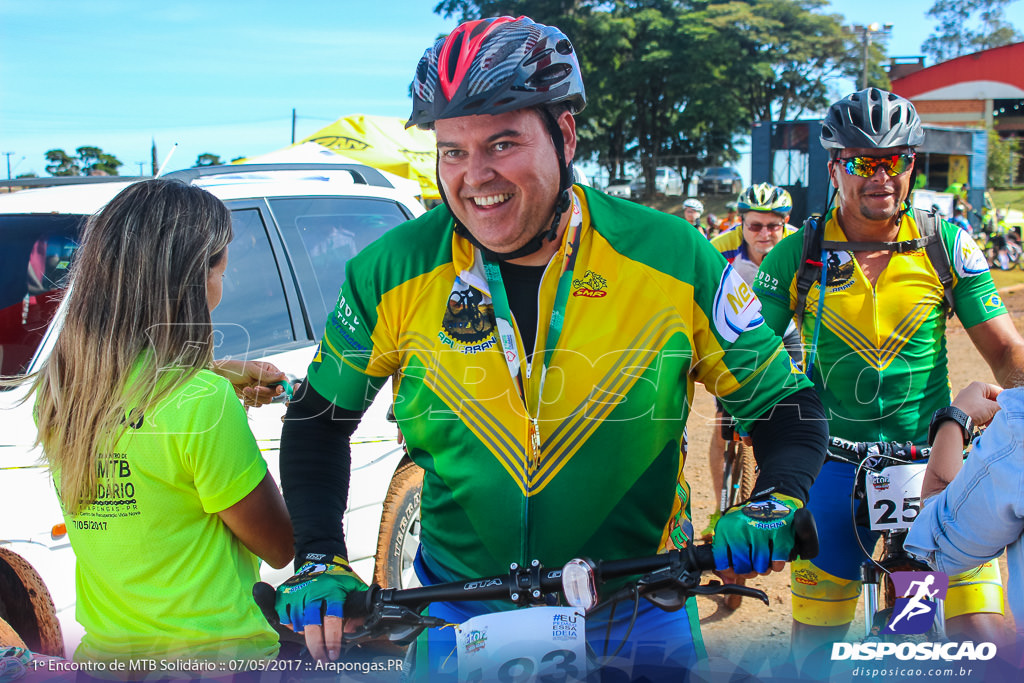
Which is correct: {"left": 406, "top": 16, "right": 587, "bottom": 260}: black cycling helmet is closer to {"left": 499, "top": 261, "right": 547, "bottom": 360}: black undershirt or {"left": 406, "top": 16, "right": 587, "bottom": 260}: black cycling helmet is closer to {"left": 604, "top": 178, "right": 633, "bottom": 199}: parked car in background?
{"left": 499, "top": 261, "right": 547, "bottom": 360}: black undershirt

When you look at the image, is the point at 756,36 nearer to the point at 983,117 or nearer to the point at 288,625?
the point at 983,117

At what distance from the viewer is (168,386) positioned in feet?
7.25

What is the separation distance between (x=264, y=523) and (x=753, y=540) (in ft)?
4.27

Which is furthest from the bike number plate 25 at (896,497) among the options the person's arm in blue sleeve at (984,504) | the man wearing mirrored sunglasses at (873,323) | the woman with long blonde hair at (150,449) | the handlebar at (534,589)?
the woman with long blonde hair at (150,449)

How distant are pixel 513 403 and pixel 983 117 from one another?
5843cm

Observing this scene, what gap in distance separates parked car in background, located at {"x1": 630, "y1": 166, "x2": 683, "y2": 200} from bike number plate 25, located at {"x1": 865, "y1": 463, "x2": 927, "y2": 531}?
136ft

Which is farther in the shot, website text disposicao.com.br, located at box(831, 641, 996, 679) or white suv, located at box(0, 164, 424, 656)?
white suv, located at box(0, 164, 424, 656)

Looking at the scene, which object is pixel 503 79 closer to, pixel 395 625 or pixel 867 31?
pixel 395 625

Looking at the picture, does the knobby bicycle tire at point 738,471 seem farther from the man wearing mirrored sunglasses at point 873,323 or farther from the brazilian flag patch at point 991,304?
the brazilian flag patch at point 991,304

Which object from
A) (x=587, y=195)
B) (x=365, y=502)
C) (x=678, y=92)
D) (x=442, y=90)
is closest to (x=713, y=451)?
(x=365, y=502)

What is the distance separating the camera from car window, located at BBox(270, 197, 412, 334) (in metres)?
4.13

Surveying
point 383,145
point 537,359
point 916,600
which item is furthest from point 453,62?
point 383,145

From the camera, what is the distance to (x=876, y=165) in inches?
144

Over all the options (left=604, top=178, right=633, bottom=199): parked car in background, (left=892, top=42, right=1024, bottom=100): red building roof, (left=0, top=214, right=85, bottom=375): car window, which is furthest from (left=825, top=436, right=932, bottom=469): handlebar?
(left=892, top=42, right=1024, bottom=100): red building roof
